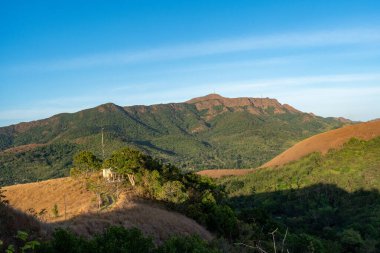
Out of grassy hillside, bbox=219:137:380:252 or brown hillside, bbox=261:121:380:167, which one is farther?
brown hillside, bbox=261:121:380:167

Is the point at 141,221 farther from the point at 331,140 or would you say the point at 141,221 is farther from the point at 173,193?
the point at 331,140

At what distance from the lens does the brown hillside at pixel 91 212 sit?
3231cm

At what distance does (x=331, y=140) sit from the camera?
17638 cm

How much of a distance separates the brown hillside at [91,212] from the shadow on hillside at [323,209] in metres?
41.7

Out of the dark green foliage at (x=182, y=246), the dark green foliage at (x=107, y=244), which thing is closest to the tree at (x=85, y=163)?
the dark green foliage at (x=182, y=246)

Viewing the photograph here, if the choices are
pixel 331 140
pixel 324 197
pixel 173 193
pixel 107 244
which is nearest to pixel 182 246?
pixel 107 244

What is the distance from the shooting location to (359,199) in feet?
381

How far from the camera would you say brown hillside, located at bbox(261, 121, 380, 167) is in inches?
6590

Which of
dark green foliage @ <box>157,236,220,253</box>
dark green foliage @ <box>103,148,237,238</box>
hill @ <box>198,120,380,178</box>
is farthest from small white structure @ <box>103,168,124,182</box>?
hill @ <box>198,120,380,178</box>

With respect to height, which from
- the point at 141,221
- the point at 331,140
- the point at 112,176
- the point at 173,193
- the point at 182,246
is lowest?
the point at 331,140

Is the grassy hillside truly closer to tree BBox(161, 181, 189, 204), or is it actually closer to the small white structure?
tree BBox(161, 181, 189, 204)

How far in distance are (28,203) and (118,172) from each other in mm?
14298

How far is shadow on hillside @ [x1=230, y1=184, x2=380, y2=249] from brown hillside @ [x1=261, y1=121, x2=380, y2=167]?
44.5 m

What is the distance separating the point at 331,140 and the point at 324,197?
5850 centimetres
